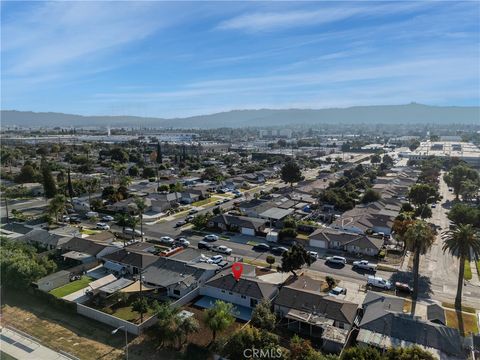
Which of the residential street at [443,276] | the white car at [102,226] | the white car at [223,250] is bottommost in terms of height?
the residential street at [443,276]

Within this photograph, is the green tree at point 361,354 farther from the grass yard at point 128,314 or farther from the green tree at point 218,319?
the grass yard at point 128,314

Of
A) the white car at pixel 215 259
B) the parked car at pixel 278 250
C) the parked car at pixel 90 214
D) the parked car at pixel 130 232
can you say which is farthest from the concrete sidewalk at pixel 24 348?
the parked car at pixel 90 214

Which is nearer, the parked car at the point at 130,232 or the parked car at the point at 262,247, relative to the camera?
the parked car at the point at 262,247

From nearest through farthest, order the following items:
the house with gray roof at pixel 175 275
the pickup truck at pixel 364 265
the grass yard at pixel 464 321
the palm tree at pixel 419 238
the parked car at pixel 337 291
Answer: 1. the grass yard at pixel 464 321
2. the palm tree at pixel 419 238
3. the house with gray roof at pixel 175 275
4. the parked car at pixel 337 291
5. the pickup truck at pixel 364 265

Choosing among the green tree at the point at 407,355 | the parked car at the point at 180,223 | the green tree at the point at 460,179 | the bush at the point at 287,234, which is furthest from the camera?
the green tree at the point at 460,179

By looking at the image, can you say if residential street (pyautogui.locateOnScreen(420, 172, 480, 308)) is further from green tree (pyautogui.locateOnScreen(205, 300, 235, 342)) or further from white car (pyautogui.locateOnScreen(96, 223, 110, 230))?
white car (pyautogui.locateOnScreen(96, 223, 110, 230))

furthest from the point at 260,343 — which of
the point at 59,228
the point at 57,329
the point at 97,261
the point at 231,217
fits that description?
the point at 59,228

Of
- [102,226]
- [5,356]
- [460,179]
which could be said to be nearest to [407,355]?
[5,356]

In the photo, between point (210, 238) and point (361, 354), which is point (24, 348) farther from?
point (210, 238)
